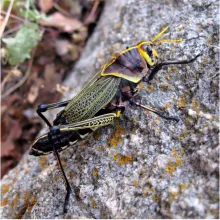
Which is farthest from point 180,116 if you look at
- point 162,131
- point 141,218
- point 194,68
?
point 141,218

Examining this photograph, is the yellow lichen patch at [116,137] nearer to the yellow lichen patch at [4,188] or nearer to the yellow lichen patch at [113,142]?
the yellow lichen patch at [113,142]

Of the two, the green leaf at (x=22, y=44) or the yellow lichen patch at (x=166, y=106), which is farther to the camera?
the green leaf at (x=22, y=44)

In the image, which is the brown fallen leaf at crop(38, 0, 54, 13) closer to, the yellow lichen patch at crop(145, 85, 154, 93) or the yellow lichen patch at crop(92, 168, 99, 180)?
the yellow lichen patch at crop(145, 85, 154, 93)

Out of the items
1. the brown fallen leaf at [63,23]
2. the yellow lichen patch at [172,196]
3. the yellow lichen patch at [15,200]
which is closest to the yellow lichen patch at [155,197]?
the yellow lichen patch at [172,196]

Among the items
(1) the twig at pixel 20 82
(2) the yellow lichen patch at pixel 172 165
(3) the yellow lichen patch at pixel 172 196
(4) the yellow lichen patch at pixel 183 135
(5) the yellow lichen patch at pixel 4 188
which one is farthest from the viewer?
(1) the twig at pixel 20 82

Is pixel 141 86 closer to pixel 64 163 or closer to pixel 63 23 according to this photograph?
pixel 64 163
